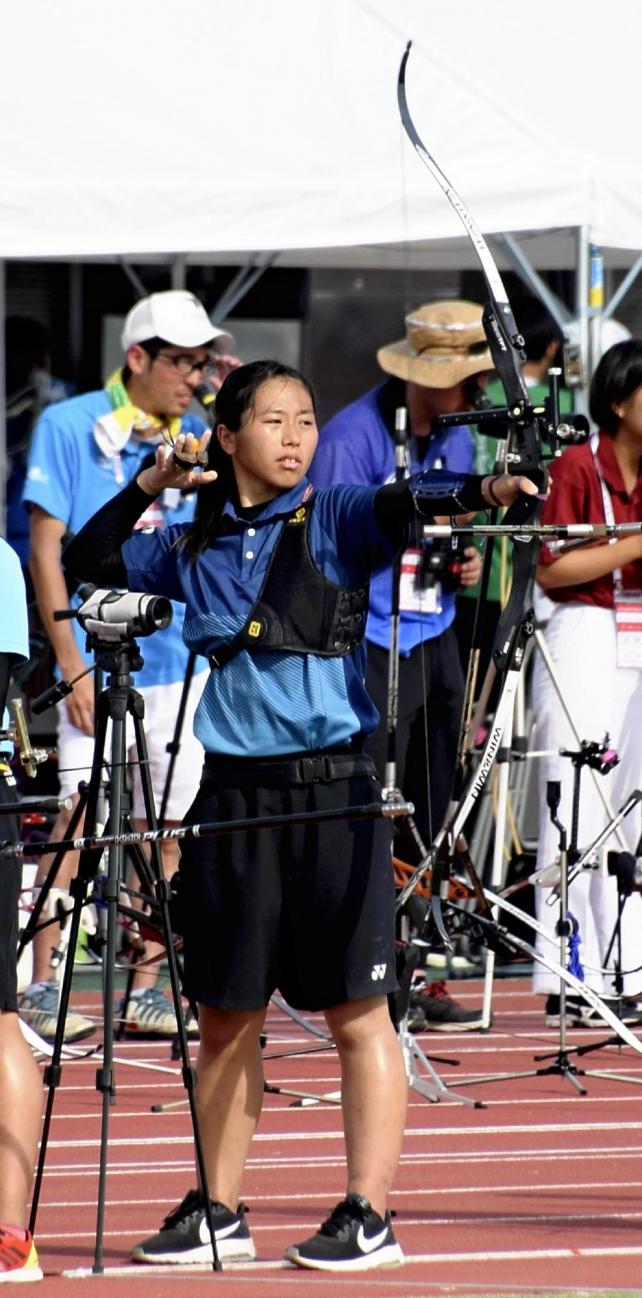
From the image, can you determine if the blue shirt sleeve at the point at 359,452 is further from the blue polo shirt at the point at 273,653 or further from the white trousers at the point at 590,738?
the blue polo shirt at the point at 273,653

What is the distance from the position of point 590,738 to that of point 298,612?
3.16 meters

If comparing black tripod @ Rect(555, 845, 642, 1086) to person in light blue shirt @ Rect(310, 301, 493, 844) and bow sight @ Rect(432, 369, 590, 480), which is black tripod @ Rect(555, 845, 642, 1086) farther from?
bow sight @ Rect(432, 369, 590, 480)

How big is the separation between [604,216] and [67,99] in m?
1.81

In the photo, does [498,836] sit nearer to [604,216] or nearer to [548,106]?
[604,216]

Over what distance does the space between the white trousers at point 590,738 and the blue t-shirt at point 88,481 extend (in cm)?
121

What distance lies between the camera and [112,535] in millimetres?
4461

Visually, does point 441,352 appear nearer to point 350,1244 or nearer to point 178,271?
point 350,1244

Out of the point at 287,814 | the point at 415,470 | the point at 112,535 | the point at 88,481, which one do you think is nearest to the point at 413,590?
the point at 415,470

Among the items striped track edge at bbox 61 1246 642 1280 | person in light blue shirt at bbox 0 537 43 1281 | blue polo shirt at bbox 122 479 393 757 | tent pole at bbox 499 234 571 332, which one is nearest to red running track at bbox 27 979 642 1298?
striped track edge at bbox 61 1246 642 1280

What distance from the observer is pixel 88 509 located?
716cm

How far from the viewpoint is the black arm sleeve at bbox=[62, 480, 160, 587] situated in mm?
4461

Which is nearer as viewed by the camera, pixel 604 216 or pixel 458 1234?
pixel 458 1234

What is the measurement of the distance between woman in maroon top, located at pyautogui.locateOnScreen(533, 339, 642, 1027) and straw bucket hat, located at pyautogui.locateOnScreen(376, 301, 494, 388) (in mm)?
419

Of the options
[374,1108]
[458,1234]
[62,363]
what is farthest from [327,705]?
[62,363]
